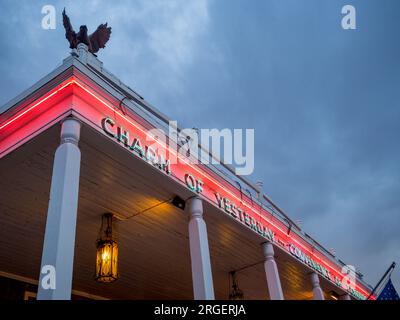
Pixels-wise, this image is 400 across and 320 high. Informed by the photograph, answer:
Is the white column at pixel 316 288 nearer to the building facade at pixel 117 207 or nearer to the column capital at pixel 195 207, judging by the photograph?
the building facade at pixel 117 207

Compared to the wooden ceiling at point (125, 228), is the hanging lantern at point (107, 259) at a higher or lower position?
lower

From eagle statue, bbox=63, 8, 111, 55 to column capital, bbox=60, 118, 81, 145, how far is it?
1.87 m

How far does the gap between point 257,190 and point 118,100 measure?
15.6 ft

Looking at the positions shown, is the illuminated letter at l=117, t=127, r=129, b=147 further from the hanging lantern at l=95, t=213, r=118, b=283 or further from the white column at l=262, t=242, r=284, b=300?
the white column at l=262, t=242, r=284, b=300

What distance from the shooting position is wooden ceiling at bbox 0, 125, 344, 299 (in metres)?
6.75

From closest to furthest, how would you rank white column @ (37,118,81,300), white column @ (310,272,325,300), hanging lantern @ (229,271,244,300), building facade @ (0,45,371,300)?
white column @ (37,118,81,300)
building facade @ (0,45,371,300)
hanging lantern @ (229,271,244,300)
white column @ (310,272,325,300)

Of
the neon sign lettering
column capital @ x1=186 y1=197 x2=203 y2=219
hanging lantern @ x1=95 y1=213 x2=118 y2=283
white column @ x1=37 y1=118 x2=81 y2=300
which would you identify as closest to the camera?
white column @ x1=37 y1=118 x2=81 y2=300

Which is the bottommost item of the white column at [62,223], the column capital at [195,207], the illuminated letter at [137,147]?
the white column at [62,223]

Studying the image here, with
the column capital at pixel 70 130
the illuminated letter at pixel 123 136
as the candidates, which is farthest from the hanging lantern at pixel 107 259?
the column capital at pixel 70 130

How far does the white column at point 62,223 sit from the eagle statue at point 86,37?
1909mm

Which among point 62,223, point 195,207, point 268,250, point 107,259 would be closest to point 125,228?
point 107,259

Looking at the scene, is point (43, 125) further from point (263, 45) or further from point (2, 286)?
point (263, 45)

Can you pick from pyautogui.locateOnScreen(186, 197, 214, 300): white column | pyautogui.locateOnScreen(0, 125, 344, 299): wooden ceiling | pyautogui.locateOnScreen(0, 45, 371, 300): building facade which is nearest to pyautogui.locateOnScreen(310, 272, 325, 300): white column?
pyautogui.locateOnScreen(0, 45, 371, 300): building facade

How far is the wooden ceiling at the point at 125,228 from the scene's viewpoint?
266 inches
